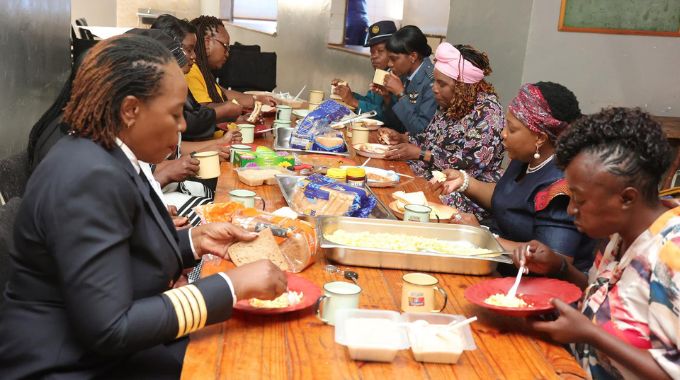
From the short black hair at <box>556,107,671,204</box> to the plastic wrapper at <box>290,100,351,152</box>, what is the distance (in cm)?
222

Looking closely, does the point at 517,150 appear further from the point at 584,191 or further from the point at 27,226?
the point at 27,226

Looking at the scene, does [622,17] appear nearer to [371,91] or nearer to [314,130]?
[371,91]

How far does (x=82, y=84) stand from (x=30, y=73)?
109 inches

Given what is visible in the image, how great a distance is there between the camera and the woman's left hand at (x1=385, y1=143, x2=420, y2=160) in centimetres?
400

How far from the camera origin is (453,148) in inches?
160

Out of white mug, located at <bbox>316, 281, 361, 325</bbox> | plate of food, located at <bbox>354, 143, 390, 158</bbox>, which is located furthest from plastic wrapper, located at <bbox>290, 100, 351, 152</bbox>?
white mug, located at <bbox>316, 281, 361, 325</bbox>

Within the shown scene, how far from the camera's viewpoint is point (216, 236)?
219 centimetres

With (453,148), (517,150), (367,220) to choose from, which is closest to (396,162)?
(453,148)

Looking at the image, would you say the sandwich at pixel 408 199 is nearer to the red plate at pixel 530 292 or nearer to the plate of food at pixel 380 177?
the plate of food at pixel 380 177

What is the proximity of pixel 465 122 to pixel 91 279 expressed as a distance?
2897 millimetres

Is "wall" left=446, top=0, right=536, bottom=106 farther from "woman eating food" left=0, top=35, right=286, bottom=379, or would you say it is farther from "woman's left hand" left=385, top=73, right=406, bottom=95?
"woman eating food" left=0, top=35, right=286, bottom=379

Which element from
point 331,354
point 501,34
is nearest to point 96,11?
point 501,34

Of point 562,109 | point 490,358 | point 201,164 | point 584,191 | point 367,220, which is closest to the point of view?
point 490,358

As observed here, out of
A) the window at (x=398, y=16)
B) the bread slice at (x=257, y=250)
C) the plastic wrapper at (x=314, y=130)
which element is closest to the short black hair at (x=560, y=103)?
the bread slice at (x=257, y=250)
